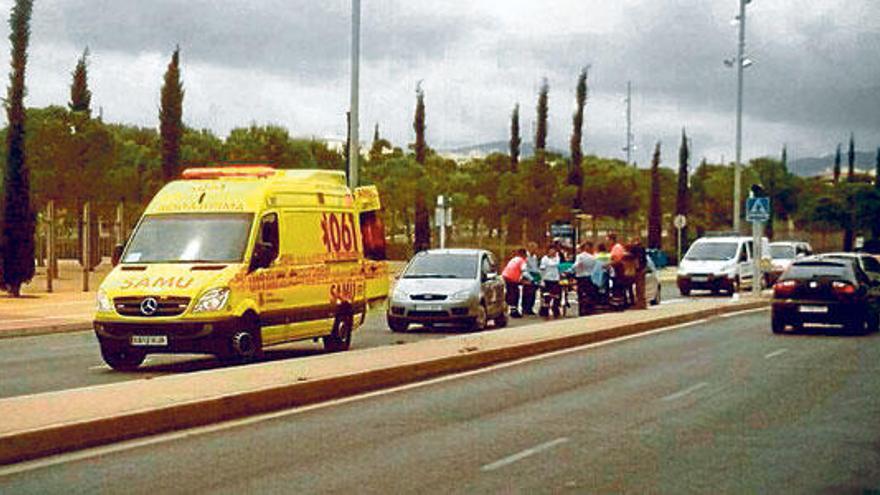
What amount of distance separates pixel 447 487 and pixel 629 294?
27156 millimetres

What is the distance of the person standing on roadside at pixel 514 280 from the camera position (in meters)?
33.9

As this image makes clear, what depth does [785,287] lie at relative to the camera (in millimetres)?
28297

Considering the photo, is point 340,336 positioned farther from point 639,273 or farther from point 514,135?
point 514,135

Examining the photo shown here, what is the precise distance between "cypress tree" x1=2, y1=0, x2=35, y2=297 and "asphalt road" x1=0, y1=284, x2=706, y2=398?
36.9ft

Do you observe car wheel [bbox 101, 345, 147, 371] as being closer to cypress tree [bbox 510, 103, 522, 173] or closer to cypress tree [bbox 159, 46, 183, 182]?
cypress tree [bbox 159, 46, 183, 182]

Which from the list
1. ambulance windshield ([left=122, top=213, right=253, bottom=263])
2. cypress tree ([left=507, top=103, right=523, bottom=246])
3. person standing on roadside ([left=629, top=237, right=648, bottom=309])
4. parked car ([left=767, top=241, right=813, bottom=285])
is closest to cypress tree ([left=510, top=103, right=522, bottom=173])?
cypress tree ([left=507, top=103, right=523, bottom=246])

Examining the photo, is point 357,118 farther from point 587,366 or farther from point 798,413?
point 798,413

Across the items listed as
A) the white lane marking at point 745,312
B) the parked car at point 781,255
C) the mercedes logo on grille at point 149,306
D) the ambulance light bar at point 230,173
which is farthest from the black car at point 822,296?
the parked car at point 781,255

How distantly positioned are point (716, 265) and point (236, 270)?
100 ft

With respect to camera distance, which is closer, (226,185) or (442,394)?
(442,394)

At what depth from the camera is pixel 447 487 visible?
380 inches

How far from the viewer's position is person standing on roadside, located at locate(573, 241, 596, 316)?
34.3 meters

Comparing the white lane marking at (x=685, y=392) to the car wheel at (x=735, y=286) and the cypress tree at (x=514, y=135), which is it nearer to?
the car wheel at (x=735, y=286)

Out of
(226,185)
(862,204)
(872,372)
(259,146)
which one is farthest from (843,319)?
(862,204)
